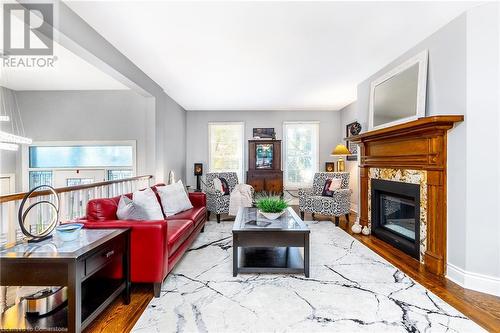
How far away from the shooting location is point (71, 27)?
2266mm

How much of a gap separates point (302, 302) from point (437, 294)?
3.93 feet

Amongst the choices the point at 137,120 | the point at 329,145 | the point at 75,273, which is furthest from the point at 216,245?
the point at 329,145

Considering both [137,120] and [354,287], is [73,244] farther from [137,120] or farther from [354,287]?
[137,120]

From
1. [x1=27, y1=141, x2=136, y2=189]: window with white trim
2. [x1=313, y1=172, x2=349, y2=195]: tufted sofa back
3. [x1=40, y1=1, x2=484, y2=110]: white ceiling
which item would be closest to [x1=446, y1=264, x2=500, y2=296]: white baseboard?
[x1=40, y1=1, x2=484, y2=110]: white ceiling

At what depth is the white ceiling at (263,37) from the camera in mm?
2264

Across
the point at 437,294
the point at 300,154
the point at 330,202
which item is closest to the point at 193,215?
the point at 330,202

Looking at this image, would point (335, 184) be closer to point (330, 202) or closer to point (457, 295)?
point (330, 202)

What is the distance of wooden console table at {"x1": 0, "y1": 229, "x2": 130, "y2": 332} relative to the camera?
151 centimetres

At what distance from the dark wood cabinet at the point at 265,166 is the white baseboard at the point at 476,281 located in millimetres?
3852

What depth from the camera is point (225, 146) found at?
657 centimetres

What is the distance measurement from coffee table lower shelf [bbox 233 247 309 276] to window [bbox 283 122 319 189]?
3.50 m

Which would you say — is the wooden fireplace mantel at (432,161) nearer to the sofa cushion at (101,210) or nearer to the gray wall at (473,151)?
the gray wall at (473,151)

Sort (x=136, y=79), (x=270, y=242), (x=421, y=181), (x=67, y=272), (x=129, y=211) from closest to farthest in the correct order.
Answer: (x=67, y=272), (x=129, y=211), (x=270, y=242), (x=421, y=181), (x=136, y=79)

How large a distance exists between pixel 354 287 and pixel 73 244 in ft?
7.51
